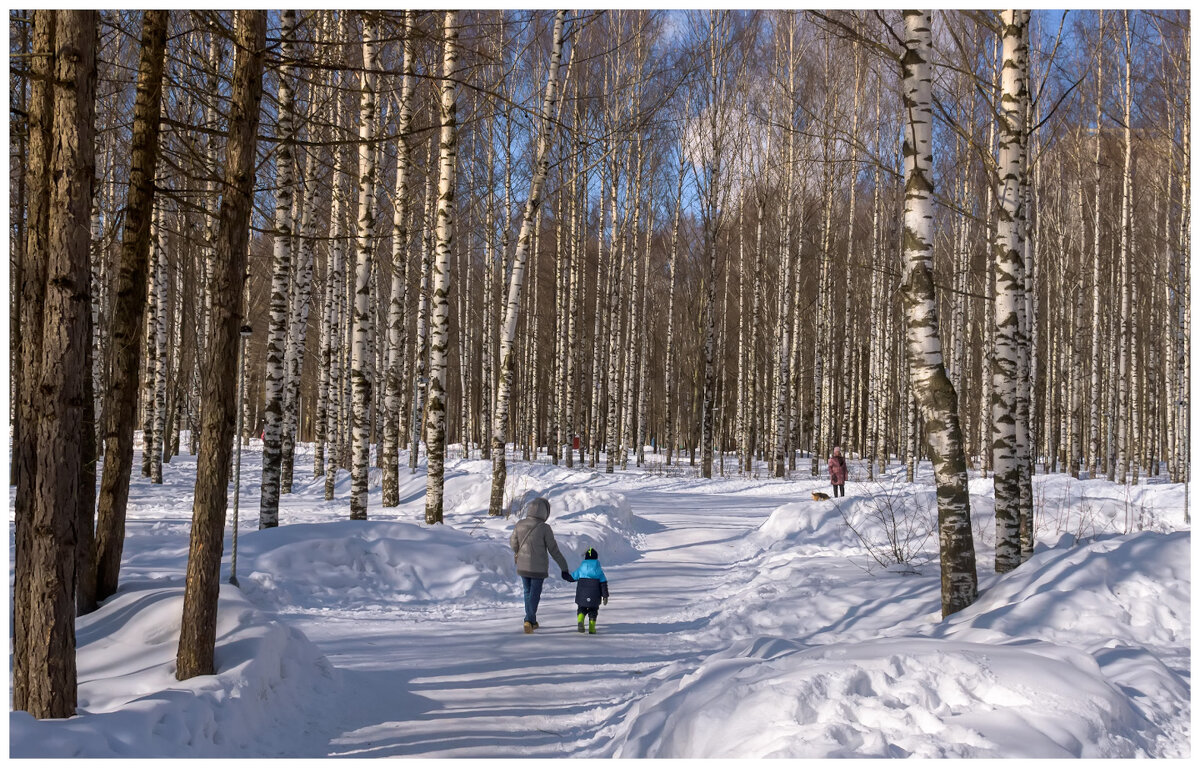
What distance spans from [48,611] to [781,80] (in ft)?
78.0

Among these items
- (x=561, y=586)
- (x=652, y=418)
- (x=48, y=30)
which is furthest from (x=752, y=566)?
(x=652, y=418)

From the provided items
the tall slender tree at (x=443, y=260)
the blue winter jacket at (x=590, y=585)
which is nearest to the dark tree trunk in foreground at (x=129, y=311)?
the blue winter jacket at (x=590, y=585)

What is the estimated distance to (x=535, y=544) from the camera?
27.7 feet

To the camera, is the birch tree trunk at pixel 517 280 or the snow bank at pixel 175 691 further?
the birch tree trunk at pixel 517 280

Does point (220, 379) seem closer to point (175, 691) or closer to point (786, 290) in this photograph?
point (175, 691)

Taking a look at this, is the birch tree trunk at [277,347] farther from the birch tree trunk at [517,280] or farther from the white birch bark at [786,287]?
the white birch bark at [786,287]

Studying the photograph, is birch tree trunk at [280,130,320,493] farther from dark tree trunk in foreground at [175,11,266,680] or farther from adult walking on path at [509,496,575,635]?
dark tree trunk in foreground at [175,11,266,680]

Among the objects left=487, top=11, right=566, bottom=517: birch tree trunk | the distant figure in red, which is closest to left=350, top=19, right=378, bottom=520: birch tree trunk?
left=487, top=11, right=566, bottom=517: birch tree trunk

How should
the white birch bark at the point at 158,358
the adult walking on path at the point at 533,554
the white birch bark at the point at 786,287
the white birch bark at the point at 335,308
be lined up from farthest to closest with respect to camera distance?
1. the white birch bark at the point at 786,287
2. the white birch bark at the point at 158,358
3. the white birch bark at the point at 335,308
4. the adult walking on path at the point at 533,554

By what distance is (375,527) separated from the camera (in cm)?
1056

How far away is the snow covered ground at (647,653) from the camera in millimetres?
4148

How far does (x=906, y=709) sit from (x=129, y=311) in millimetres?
6272

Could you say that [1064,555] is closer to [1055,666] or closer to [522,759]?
[1055,666]

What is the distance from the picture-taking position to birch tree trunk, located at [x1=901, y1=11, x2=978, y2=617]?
734cm
